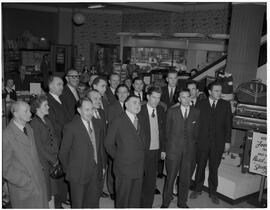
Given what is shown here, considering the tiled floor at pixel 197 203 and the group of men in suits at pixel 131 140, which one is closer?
the group of men in suits at pixel 131 140

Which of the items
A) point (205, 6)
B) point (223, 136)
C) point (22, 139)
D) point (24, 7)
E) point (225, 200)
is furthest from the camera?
point (24, 7)

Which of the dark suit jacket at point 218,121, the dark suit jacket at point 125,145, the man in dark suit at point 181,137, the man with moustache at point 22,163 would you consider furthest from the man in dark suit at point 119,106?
the man with moustache at point 22,163

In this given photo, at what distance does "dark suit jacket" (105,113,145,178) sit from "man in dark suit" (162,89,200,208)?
563mm

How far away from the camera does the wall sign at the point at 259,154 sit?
4477 millimetres

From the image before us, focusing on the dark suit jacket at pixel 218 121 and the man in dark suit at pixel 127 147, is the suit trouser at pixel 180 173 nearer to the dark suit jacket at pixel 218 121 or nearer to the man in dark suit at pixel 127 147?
the dark suit jacket at pixel 218 121

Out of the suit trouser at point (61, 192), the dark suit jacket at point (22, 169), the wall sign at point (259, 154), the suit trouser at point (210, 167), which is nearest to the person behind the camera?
the dark suit jacket at point (22, 169)

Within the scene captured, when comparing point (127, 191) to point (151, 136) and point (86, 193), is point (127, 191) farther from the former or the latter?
point (151, 136)

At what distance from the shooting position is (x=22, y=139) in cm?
296

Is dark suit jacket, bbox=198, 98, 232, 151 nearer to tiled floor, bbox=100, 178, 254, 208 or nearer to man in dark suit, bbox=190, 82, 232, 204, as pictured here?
man in dark suit, bbox=190, 82, 232, 204

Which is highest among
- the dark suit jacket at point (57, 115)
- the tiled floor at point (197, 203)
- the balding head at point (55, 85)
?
the balding head at point (55, 85)

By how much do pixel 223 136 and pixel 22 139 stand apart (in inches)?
103

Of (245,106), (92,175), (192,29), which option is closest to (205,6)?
(192,29)

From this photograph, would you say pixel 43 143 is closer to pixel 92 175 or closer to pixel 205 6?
pixel 92 175

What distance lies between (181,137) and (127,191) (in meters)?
0.93
